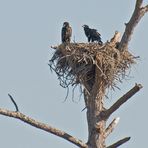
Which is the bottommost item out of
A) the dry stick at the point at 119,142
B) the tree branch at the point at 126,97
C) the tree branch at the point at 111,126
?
the dry stick at the point at 119,142

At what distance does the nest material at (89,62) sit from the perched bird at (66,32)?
1.20m

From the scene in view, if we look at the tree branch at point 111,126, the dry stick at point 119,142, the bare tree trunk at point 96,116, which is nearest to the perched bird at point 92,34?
the bare tree trunk at point 96,116

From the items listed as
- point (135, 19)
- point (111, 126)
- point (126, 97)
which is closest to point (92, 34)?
point (135, 19)

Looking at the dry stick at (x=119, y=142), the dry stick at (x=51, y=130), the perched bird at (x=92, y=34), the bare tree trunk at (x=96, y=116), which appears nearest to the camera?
the dry stick at (x=119, y=142)

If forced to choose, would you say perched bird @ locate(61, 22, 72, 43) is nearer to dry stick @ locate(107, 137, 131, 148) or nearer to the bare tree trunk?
the bare tree trunk

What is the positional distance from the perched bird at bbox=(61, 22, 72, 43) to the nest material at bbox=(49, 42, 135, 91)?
3.93ft

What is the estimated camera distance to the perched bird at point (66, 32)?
1401 centimetres

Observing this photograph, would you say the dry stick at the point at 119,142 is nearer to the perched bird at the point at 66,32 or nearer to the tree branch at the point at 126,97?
the tree branch at the point at 126,97

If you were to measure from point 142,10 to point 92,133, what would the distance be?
196 centimetres

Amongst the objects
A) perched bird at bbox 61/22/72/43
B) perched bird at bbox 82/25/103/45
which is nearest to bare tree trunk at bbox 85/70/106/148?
perched bird at bbox 61/22/72/43

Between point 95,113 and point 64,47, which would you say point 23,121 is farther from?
point 64,47

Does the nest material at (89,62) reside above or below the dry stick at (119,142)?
above

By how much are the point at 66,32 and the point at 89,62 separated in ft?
10.2

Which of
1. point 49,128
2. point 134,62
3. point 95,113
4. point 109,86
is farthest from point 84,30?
point 49,128
